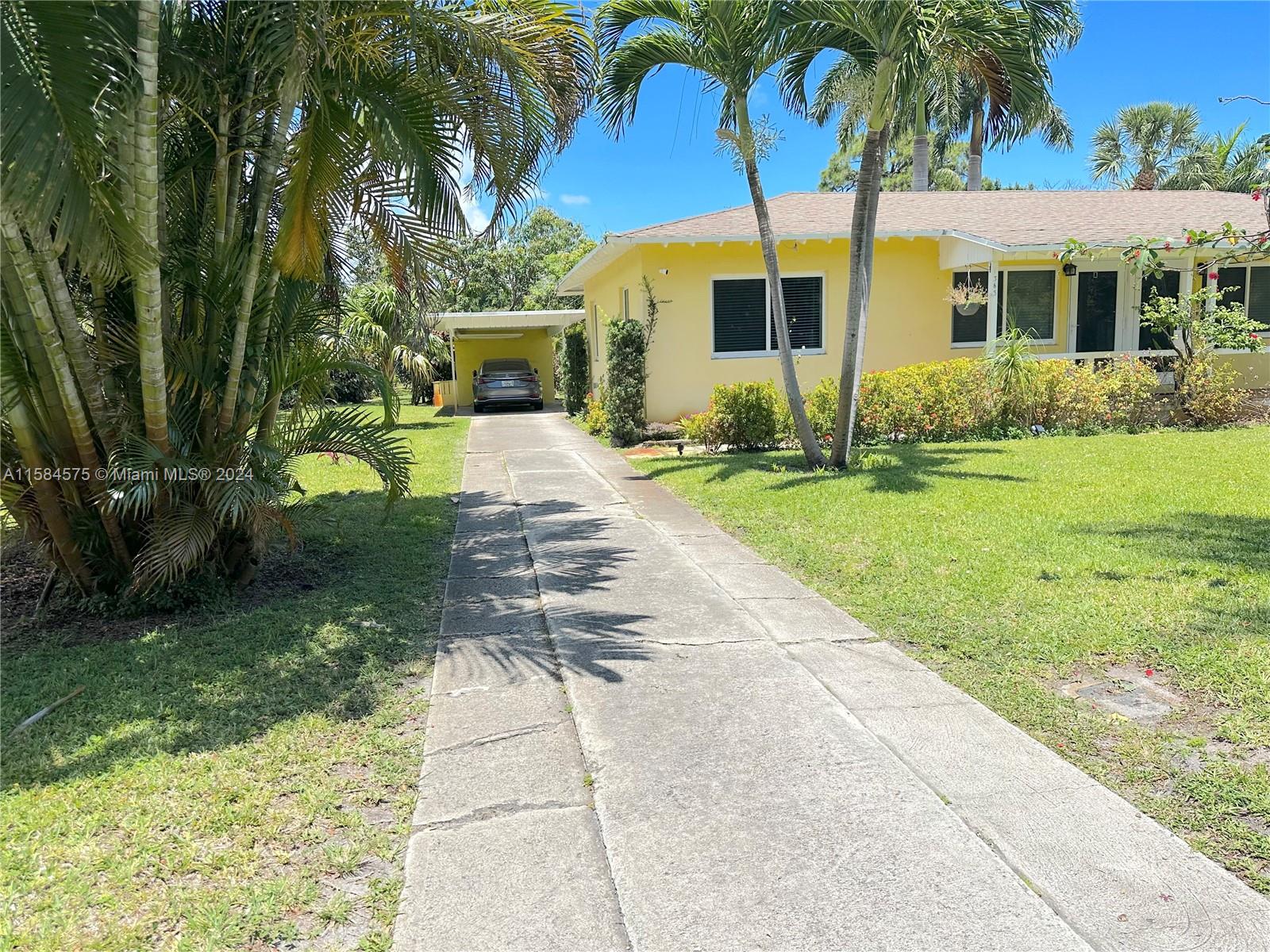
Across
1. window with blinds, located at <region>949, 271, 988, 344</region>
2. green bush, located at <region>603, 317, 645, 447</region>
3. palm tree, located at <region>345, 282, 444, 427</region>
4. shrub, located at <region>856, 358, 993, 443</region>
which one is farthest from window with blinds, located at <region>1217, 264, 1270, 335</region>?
palm tree, located at <region>345, 282, 444, 427</region>

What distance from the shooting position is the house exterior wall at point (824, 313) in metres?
14.9

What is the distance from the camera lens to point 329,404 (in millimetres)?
6895

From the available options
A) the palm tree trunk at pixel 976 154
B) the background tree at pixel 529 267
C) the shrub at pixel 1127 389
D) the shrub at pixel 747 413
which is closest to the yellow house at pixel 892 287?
the shrub at pixel 1127 389

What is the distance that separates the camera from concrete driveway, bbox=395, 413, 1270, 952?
8.32 ft

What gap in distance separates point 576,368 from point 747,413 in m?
9.25

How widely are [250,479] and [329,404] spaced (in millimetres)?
A: 1511

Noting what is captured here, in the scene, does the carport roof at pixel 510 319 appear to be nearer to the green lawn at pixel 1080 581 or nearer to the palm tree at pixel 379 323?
the palm tree at pixel 379 323

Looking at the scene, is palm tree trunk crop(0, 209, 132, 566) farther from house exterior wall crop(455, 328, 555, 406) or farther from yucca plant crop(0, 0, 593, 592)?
house exterior wall crop(455, 328, 555, 406)

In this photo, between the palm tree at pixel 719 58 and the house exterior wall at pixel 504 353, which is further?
the house exterior wall at pixel 504 353

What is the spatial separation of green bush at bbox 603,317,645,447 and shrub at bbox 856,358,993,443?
11.7ft

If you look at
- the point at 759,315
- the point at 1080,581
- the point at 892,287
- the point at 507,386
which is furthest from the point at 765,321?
the point at 507,386

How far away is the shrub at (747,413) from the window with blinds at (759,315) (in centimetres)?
244

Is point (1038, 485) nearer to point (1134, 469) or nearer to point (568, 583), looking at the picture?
point (1134, 469)

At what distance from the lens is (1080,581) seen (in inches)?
223
